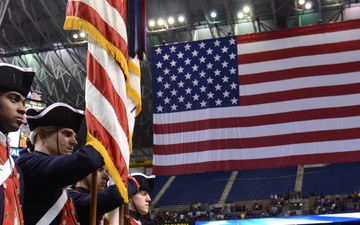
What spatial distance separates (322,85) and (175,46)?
2.70 meters

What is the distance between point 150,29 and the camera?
18703 millimetres

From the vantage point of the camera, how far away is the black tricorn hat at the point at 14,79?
5.83 ft

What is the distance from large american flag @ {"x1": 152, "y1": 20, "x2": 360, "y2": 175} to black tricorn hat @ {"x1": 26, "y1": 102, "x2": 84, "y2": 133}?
17.8 ft

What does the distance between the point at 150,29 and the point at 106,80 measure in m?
16.6

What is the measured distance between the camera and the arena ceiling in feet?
58.9

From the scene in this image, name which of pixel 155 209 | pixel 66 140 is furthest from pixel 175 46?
pixel 155 209

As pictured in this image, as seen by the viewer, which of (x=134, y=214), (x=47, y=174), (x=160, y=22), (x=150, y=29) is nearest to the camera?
(x=47, y=174)

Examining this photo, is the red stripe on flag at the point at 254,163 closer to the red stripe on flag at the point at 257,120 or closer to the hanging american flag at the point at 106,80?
the red stripe on flag at the point at 257,120

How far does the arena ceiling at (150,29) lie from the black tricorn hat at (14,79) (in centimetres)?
1456

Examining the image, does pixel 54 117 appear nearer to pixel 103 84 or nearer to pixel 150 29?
pixel 103 84

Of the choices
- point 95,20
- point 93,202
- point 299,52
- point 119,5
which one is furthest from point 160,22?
point 93,202

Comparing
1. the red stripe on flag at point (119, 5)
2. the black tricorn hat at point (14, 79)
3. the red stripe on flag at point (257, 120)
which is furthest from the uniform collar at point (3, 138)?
the red stripe on flag at point (257, 120)

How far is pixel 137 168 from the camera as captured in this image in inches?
1184

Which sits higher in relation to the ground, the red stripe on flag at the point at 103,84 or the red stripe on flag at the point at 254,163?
the red stripe on flag at the point at 103,84
